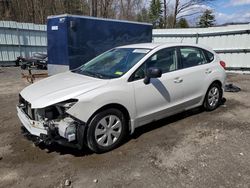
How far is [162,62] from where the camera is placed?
15.0 ft

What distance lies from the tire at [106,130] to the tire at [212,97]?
8.03 ft

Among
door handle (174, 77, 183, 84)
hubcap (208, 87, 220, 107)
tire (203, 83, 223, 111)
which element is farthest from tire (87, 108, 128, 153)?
hubcap (208, 87, 220, 107)

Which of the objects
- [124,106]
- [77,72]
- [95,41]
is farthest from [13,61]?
[124,106]

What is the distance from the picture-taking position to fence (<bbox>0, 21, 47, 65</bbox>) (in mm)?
15508

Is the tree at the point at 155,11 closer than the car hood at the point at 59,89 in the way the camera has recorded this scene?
No

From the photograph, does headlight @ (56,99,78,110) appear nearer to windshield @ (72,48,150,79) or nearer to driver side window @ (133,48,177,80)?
windshield @ (72,48,150,79)

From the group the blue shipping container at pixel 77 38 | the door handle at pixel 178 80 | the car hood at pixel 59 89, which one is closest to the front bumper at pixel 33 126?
the car hood at pixel 59 89

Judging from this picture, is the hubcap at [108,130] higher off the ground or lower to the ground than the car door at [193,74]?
lower

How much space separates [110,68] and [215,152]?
2221 mm

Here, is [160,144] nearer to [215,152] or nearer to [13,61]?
[215,152]

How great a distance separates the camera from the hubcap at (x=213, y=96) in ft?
18.5

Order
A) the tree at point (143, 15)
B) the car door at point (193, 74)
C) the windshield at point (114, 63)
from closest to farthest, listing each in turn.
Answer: the windshield at point (114, 63) → the car door at point (193, 74) → the tree at point (143, 15)

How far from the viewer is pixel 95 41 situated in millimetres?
8461

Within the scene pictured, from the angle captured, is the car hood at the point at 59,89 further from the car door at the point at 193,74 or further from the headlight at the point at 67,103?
the car door at the point at 193,74
